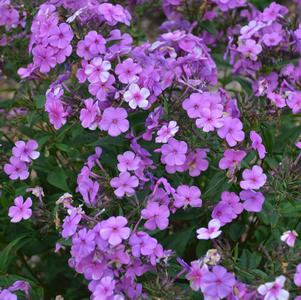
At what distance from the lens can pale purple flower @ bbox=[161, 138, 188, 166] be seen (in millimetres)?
2623

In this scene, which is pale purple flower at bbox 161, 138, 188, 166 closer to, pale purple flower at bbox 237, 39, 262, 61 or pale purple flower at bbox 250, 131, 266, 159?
pale purple flower at bbox 250, 131, 266, 159

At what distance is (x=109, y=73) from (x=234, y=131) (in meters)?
0.58

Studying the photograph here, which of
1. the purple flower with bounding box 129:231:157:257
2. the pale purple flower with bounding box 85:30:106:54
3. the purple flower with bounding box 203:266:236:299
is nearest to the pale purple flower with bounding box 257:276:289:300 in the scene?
the purple flower with bounding box 203:266:236:299

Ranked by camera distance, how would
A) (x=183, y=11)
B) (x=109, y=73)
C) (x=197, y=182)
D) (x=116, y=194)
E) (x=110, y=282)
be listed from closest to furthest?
(x=110, y=282) < (x=116, y=194) < (x=109, y=73) < (x=197, y=182) < (x=183, y=11)

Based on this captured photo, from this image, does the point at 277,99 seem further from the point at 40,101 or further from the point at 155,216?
the point at 40,101

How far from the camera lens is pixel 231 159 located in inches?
103

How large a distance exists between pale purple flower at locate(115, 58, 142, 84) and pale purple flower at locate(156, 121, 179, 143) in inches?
10.3

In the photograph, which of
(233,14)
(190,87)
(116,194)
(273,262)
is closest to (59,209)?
(116,194)

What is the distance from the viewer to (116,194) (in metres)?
2.55

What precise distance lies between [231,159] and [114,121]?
50cm

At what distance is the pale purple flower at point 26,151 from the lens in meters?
2.94

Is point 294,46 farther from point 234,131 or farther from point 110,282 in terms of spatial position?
point 110,282

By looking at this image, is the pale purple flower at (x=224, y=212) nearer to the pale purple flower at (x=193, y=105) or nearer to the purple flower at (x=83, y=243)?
the pale purple flower at (x=193, y=105)

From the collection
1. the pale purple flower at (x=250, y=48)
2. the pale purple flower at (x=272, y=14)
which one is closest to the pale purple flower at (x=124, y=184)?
the pale purple flower at (x=250, y=48)
